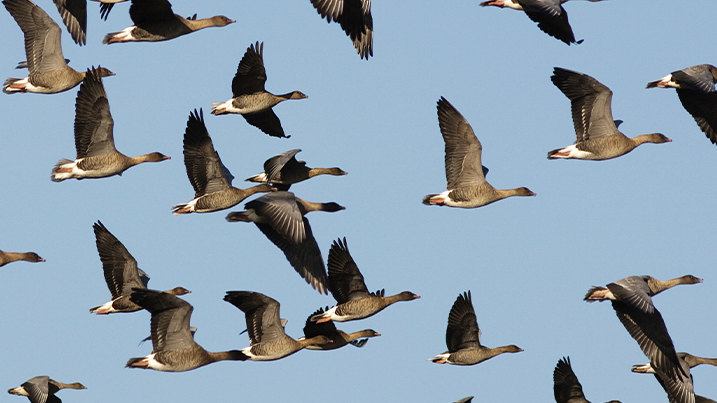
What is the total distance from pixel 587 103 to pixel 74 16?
467 inches

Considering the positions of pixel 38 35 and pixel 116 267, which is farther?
pixel 38 35

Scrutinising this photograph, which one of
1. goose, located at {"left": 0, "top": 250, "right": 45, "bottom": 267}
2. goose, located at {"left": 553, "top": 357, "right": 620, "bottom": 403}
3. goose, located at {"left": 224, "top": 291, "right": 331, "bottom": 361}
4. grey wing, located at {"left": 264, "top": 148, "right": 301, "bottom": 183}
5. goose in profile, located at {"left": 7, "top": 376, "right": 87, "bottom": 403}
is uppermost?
grey wing, located at {"left": 264, "top": 148, "right": 301, "bottom": 183}

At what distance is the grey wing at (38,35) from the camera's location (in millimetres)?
26625

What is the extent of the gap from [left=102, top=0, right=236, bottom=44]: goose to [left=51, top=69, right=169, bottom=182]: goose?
58.8 inches

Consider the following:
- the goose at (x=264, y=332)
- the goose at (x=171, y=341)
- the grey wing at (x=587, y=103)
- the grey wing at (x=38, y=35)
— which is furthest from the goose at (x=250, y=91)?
the grey wing at (x=587, y=103)

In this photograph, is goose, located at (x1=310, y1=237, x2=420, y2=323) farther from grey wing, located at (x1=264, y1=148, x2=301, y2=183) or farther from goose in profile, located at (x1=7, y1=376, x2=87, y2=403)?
goose in profile, located at (x1=7, y1=376, x2=87, y2=403)

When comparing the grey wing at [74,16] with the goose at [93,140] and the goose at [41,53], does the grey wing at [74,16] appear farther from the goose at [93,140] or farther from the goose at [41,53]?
the goose at [93,140]

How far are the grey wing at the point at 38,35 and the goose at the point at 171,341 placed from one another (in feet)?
23.9

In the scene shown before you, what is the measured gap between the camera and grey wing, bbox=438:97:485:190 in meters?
25.1

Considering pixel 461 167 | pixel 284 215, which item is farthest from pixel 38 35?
pixel 461 167

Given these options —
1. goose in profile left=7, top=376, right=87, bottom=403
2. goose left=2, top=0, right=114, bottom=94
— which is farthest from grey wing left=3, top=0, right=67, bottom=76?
goose in profile left=7, top=376, right=87, bottom=403

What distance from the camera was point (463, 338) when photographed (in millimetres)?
26344

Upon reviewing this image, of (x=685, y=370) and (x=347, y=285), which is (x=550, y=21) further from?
(x=685, y=370)

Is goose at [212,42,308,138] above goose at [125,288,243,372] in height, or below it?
above
